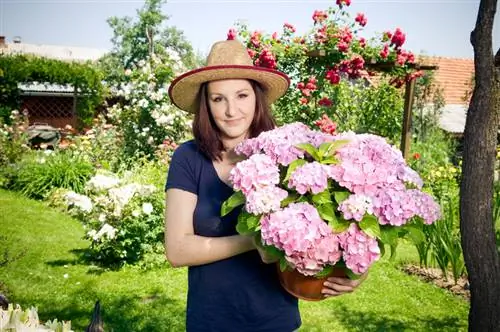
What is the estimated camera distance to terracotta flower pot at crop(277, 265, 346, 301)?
162 cm

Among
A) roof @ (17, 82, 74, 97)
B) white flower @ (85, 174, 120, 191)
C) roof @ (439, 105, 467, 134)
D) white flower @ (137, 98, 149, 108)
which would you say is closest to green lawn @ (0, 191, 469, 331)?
white flower @ (85, 174, 120, 191)

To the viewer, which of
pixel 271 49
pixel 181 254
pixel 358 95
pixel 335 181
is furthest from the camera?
pixel 358 95

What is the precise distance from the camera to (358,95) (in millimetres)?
9766

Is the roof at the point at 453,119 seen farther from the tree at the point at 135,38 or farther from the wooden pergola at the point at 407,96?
the tree at the point at 135,38

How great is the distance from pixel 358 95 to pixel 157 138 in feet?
14.0

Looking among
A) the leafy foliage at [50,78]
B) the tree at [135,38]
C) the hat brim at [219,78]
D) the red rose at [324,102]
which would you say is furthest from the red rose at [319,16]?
the tree at [135,38]

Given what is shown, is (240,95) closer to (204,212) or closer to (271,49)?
(204,212)

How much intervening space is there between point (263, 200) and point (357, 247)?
32 cm

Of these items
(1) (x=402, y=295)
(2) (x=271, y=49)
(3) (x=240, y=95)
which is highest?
(2) (x=271, y=49)

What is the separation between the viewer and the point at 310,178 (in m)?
1.45

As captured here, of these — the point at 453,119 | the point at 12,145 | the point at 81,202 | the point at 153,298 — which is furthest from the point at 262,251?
the point at 453,119

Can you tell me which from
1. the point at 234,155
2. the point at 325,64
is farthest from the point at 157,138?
the point at 234,155

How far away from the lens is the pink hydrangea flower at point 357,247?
1.45 m

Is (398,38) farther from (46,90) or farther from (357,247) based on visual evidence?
(46,90)
